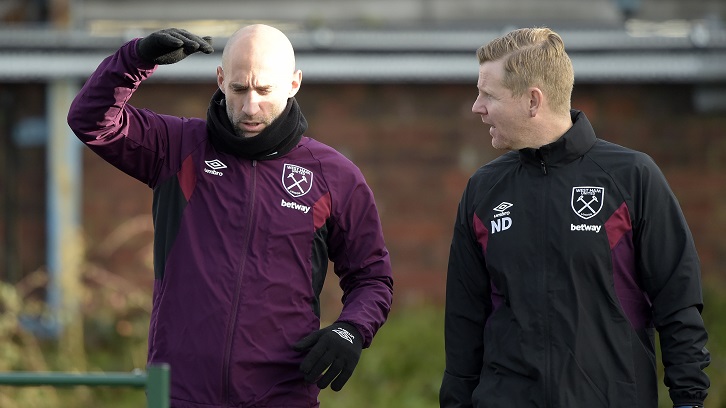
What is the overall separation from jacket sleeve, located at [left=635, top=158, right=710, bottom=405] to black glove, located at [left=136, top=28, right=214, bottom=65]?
4.56ft

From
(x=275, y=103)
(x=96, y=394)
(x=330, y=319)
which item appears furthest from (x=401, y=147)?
(x=275, y=103)

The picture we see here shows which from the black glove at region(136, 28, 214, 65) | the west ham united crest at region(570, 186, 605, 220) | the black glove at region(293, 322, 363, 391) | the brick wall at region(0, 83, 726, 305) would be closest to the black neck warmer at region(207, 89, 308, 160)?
the black glove at region(136, 28, 214, 65)

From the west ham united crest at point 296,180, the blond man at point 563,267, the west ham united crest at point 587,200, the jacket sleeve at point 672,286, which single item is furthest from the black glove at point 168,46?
Result: the jacket sleeve at point 672,286

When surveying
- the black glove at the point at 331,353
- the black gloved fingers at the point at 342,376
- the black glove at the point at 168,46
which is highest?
the black glove at the point at 168,46

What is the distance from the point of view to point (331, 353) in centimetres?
381

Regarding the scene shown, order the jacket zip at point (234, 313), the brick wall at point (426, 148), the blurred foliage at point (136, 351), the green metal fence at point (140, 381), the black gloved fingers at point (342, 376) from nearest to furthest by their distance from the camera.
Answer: the green metal fence at point (140, 381), the jacket zip at point (234, 313), the black gloved fingers at point (342, 376), the blurred foliage at point (136, 351), the brick wall at point (426, 148)

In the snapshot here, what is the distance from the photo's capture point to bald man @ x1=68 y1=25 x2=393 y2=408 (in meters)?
3.79

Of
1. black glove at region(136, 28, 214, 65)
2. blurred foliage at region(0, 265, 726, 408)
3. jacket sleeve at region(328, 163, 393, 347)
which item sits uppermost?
black glove at region(136, 28, 214, 65)

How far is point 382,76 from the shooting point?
762 cm

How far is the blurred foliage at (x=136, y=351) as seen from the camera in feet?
22.2

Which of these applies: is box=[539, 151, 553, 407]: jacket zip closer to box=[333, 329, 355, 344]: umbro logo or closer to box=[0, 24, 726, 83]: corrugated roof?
box=[333, 329, 355, 344]: umbro logo

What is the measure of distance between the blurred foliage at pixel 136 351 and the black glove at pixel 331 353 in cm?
275

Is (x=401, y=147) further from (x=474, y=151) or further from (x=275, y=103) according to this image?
(x=275, y=103)

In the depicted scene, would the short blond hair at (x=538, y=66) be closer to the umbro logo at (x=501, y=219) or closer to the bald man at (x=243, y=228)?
the umbro logo at (x=501, y=219)
